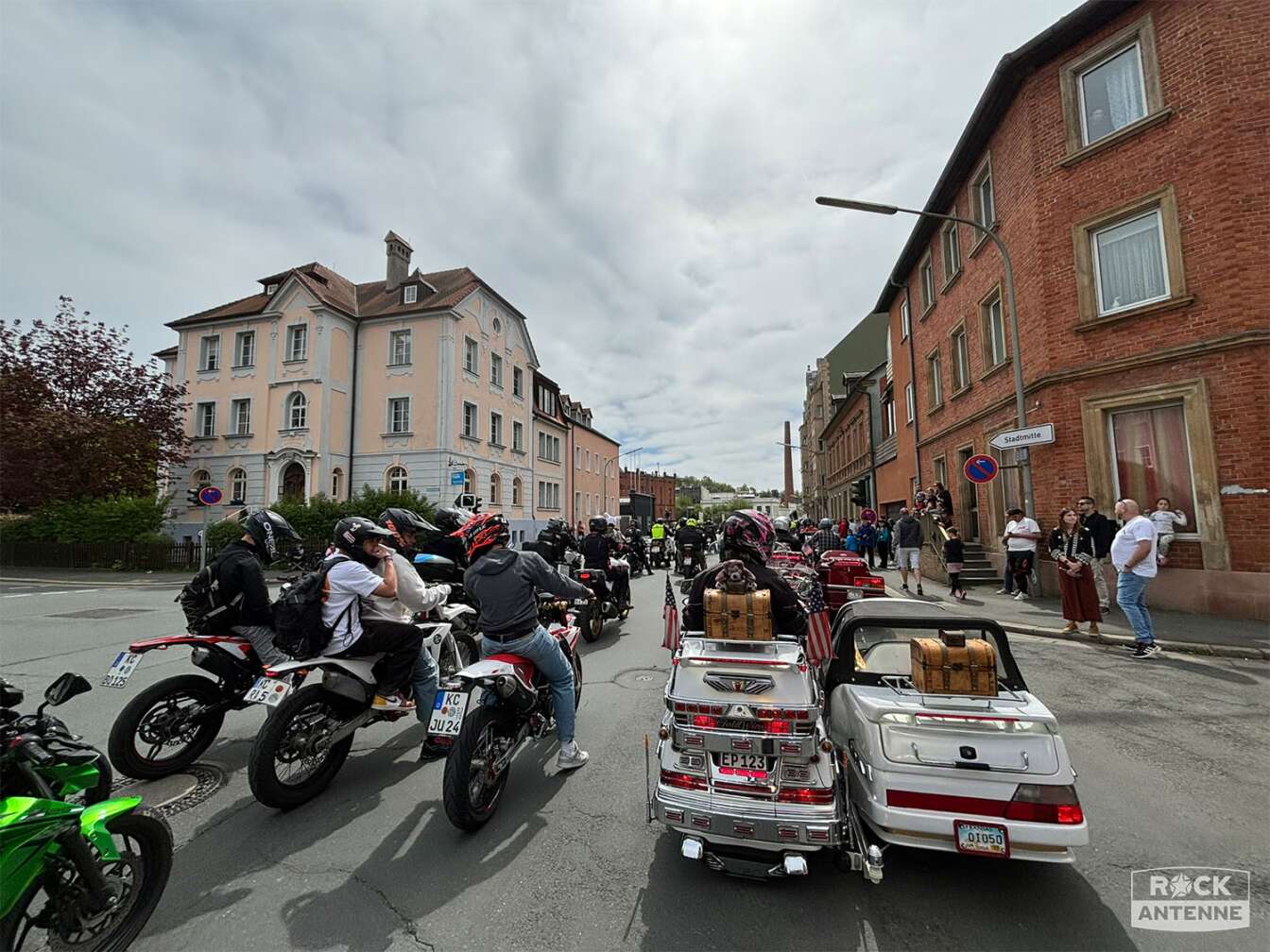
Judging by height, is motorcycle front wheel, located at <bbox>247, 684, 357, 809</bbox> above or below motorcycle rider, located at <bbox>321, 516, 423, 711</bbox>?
below

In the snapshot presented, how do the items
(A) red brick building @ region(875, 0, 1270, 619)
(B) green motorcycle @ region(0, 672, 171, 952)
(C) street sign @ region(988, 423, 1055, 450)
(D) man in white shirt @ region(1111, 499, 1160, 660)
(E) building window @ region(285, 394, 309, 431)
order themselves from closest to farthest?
(B) green motorcycle @ region(0, 672, 171, 952)
(D) man in white shirt @ region(1111, 499, 1160, 660)
(A) red brick building @ region(875, 0, 1270, 619)
(C) street sign @ region(988, 423, 1055, 450)
(E) building window @ region(285, 394, 309, 431)

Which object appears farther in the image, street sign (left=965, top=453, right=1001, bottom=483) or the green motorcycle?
street sign (left=965, top=453, right=1001, bottom=483)

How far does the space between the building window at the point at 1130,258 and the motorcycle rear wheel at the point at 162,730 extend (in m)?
14.0

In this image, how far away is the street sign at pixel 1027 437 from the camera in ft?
32.8

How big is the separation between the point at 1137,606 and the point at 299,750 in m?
8.99

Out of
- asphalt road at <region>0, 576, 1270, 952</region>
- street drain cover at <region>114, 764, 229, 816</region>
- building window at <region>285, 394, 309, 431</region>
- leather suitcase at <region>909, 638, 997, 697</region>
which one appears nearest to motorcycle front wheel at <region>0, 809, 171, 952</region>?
asphalt road at <region>0, 576, 1270, 952</region>

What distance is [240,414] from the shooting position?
1049 inches

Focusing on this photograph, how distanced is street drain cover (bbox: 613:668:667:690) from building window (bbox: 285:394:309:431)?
24574mm

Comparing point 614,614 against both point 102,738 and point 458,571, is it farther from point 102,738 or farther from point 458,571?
point 102,738

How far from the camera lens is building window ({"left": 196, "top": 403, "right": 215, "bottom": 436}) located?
2695 centimetres

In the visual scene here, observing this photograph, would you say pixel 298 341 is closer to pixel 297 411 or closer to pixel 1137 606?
pixel 297 411

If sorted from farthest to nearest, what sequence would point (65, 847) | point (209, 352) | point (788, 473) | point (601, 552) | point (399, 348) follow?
point (788, 473) → point (209, 352) → point (399, 348) → point (601, 552) → point (65, 847)

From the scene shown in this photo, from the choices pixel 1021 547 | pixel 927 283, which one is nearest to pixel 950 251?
pixel 927 283

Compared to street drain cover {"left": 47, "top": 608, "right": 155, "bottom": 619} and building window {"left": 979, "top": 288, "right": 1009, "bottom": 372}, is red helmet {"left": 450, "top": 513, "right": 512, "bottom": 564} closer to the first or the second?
street drain cover {"left": 47, "top": 608, "right": 155, "bottom": 619}
